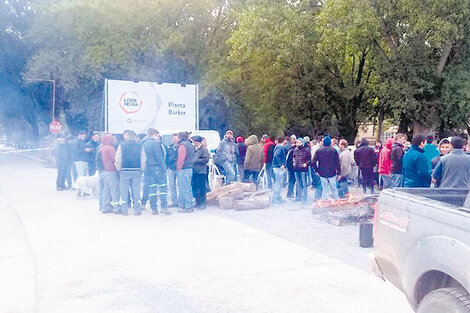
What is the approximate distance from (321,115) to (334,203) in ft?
73.6

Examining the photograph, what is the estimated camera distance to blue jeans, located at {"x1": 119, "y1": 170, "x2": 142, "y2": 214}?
10.7m

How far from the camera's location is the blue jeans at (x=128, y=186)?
10.7m

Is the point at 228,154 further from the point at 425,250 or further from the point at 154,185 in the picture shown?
the point at 425,250

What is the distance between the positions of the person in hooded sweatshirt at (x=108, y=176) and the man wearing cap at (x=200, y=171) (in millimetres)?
1797

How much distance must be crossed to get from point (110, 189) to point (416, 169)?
6.46 metres

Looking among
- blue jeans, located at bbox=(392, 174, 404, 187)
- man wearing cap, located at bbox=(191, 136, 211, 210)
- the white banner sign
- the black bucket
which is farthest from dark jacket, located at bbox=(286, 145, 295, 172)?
the black bucket

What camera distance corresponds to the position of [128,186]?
10.8 metres

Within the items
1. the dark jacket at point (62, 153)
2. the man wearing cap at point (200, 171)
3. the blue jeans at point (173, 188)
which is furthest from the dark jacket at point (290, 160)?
the dark jacket at point (62, 153)

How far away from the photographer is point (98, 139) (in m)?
14.2

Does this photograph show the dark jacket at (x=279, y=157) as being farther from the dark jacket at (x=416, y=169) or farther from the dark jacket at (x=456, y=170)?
the dark jacket at (x=456, y=170)

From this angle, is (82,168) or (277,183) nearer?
(277,183)

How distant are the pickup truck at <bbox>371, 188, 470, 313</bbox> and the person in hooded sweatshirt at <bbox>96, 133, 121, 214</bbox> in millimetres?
7670

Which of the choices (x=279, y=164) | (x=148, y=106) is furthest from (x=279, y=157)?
(x=148, y=106)

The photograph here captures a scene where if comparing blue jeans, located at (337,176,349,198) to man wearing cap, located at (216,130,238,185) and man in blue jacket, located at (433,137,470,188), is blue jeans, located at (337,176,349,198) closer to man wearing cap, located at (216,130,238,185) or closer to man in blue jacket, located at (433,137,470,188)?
man wearing cap, located at (216,130,238,185)
